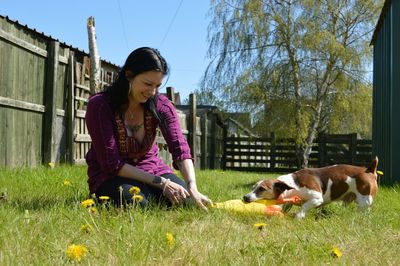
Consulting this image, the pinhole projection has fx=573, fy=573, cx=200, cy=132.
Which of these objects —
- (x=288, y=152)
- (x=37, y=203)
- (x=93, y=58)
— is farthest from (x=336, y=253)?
(x=288, y=152)

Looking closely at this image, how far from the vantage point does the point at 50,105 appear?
8.77 m

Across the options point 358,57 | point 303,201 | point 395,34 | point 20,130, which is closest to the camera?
point 303,201

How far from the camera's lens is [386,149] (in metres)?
11.7

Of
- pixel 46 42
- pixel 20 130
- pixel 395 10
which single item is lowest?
pixel 20 130

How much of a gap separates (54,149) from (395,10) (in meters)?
6.65

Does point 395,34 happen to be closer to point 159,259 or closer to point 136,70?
point 136,70

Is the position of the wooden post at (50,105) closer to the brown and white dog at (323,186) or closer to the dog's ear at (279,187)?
the brown and white dog at (323,186)

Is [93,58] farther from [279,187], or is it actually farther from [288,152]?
[288,152]

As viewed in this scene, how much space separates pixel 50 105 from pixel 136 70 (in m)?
4.92

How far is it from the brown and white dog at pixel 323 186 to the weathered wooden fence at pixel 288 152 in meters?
15.7

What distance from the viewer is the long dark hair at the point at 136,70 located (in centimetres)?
413

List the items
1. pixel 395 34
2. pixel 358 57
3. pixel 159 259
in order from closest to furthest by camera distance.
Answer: pixel 159 259
pixel 395 34
pixel 358 57

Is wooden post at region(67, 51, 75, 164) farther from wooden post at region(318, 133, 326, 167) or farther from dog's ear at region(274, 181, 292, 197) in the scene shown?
wooden post at region(318, 133, 326, 167)

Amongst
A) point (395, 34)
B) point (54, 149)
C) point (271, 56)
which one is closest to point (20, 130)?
point (54, 149)
